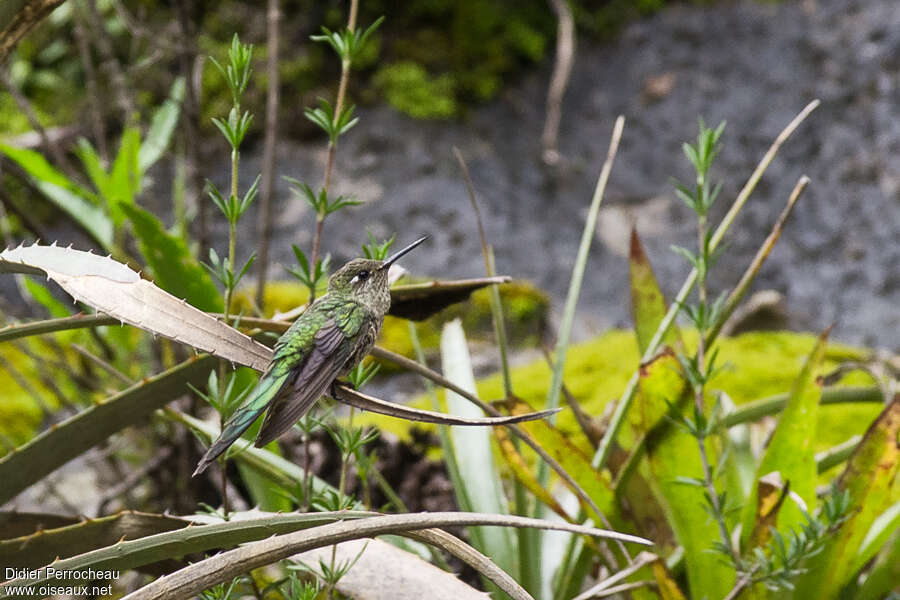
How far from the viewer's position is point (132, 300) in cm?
99

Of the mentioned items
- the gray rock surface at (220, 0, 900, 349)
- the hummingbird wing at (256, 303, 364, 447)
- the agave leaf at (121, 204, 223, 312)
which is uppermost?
the gray rock surface at (220, 0, 900, 349)

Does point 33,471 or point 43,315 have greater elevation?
point 43,315

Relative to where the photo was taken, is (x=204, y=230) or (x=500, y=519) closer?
(x=500, y=519)

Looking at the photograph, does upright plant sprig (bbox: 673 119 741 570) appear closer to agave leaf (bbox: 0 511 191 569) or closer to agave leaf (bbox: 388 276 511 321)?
agave leaf (bbox: 388 276 511 321)

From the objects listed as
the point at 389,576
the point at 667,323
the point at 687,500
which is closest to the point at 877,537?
the point at 687,500

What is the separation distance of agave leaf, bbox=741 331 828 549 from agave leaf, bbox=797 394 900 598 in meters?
0.07

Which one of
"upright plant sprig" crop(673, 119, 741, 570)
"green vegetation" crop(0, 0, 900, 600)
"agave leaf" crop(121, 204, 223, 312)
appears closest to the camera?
"green vegetation" crop(0, 0, 900, 600)

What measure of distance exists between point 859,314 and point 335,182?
315 centimetres

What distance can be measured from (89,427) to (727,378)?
2.12 meters

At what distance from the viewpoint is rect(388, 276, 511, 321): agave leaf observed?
131cm

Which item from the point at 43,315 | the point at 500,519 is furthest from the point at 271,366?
the point at 43,315

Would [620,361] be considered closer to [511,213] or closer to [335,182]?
[511,213]

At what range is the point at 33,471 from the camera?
1.34m

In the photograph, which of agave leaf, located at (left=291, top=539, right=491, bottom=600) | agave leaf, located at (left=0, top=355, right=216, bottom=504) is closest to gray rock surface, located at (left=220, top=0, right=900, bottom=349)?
agave leaf, located at (left=0, top=355, right=216, bottom=504)
